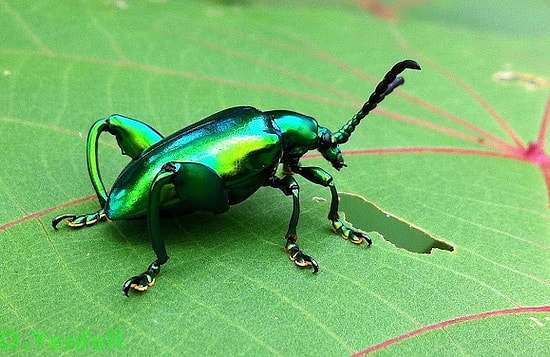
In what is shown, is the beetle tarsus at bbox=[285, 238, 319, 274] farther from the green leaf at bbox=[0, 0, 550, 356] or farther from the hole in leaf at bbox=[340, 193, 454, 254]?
the hole in leaf at bbox=[340, 193, 454, 254]

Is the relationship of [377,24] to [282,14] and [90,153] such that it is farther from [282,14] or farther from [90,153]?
[90,153]

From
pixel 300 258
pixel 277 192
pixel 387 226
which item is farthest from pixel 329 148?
pixel 300 258

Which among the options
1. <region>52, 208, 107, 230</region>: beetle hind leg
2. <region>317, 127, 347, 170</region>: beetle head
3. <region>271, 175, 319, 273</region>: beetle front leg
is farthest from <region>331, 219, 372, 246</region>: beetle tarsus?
<region>52, 208, 107, 230</region>: beetle hind leg

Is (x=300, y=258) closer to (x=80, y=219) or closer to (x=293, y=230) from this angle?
(x=293, y=230)

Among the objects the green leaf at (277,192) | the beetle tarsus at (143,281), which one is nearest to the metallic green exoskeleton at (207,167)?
the beetle tarsus at (143,281)

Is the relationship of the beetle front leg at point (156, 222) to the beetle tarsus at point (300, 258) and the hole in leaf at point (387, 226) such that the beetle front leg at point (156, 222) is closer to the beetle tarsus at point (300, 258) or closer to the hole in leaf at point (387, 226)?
the beetle tarsus at point (300, 258)

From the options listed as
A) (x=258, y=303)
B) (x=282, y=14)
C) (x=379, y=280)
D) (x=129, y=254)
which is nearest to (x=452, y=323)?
(x=379, y=280)
